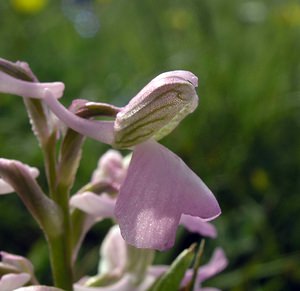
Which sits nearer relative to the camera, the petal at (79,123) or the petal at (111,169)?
the petal at (79,123)

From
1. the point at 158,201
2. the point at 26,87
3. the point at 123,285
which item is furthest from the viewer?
the point at 123,285

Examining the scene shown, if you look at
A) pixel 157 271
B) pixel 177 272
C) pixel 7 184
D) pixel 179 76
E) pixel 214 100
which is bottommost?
pixel 214 100

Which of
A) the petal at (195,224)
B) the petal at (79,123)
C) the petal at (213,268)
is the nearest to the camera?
the petal at (79,123)

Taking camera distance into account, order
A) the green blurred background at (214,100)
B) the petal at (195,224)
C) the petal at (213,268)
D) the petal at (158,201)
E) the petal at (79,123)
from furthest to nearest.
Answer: the green blurred background at (214,100), the petal at (213,268), the petal at (195,224), the petal at (79,123), the petal at (158,201)

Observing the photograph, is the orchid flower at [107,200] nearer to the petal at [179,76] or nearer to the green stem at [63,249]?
the green stem at [63,249]

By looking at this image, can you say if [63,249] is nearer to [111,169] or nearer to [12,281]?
[12,281]

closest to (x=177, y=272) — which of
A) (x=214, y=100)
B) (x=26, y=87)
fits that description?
(x=26, y=87)

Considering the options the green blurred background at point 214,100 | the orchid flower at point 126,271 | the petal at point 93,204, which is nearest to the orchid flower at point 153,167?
the petal at point 93,204

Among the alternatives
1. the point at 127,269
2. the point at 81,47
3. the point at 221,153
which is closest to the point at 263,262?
the point at 221,153
